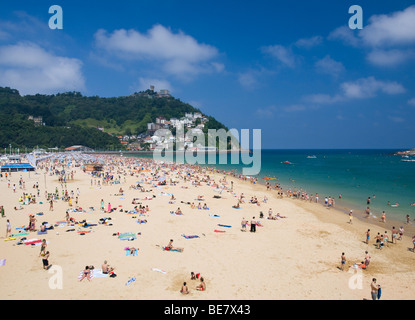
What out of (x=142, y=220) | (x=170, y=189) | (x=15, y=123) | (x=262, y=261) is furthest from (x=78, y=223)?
(x=15, y=123)

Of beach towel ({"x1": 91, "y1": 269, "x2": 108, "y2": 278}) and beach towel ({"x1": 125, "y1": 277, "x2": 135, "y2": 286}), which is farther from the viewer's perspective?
beach towel ({"x1": 91, "y1": 269, "x2": 108, "y2": 278})

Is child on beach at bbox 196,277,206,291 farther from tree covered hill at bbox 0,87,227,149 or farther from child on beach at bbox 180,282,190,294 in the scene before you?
tree covered hill at bbox 0,87,227,149

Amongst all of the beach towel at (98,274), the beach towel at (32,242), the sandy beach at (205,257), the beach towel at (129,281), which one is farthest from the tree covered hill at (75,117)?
the beach towel at (129,281)

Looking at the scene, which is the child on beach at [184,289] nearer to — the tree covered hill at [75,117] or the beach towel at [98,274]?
the beach towel at [98,274]

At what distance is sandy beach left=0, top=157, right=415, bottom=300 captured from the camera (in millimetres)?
7855

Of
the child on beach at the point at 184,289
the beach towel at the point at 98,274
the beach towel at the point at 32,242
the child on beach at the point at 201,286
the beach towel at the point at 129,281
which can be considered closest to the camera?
the child on beach at the point at 184,289

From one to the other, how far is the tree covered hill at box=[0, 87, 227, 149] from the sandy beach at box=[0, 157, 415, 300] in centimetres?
8813

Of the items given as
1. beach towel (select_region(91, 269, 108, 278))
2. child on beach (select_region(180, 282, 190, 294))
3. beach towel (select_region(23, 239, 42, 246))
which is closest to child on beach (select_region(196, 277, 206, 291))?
child on beach (select_region(180, 282, 190, 294))

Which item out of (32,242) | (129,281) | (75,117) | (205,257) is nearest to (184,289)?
(129,281)

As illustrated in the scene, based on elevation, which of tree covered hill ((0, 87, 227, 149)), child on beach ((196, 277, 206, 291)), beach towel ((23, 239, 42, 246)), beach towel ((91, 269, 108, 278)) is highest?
tree covered hill ((0, 87, 227, 149))

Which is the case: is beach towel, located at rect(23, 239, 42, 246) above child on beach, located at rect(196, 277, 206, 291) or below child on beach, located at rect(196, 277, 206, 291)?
A: above

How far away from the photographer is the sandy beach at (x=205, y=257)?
7855mm

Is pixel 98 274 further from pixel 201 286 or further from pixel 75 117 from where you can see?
pixel 75 117

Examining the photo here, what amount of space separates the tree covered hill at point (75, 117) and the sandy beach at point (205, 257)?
88.1 m
